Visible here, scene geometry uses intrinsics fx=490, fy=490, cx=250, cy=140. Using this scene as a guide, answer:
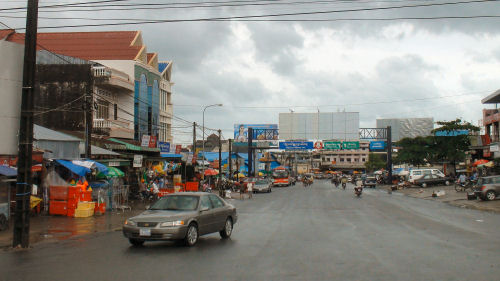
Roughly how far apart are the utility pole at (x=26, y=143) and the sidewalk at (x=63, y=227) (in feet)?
2.67

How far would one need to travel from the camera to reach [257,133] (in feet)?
244

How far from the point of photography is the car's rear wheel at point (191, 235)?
1227cm

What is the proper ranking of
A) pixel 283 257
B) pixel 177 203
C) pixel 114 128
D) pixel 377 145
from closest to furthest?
pixel 283 257 < pixel 177 203 < pixel 114 128 < pixel 377 145

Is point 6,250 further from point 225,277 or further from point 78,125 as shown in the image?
point 78,125

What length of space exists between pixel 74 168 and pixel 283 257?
45.0 ft

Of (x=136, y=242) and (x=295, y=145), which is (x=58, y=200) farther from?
(x=295, y=145)

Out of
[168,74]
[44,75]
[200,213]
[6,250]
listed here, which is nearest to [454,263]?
[200,213]

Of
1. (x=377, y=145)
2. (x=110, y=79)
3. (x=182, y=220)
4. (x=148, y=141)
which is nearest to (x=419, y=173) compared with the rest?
(x=377, y=145)

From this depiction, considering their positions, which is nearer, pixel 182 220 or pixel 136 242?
pixel 182 220

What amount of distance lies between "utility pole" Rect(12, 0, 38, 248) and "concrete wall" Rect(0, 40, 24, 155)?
37.4 inches

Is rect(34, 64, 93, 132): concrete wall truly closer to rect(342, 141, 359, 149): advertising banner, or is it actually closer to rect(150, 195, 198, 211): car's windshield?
rect(150, 195, 198, 211): car's windshield

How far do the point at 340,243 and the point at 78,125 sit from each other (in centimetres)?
2733

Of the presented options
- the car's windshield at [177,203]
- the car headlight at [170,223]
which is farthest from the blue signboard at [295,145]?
the car headlight at [170,223]

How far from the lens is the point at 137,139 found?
146 ft
